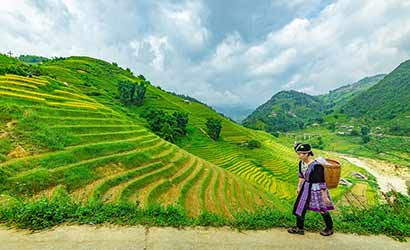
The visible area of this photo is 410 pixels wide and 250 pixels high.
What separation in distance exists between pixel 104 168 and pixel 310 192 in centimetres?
1331

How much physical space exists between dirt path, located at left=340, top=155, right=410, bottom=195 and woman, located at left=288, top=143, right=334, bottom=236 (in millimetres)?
54363

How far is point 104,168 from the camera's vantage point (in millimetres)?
15148

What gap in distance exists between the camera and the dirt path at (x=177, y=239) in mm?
4172

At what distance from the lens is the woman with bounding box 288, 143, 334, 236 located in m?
4.71

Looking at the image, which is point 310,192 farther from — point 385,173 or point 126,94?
point 385,173

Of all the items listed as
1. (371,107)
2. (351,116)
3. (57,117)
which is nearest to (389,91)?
(371,107)

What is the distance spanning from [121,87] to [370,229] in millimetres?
60239

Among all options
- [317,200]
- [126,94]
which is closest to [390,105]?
[126,94]

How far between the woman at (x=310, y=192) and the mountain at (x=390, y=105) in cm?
11688

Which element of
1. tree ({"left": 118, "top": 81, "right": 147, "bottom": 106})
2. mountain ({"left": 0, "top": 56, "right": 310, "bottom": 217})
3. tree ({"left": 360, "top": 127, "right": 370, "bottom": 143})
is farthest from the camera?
tree ({"left": 360, "top": 127, "right": 370, "bottom": 143})

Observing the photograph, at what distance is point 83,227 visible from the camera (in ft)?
15.4

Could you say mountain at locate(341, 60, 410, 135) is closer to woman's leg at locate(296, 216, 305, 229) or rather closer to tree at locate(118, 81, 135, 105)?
tree at locate(118, 81, 135, 105)

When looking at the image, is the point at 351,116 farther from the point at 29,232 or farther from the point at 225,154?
the point at 29,232

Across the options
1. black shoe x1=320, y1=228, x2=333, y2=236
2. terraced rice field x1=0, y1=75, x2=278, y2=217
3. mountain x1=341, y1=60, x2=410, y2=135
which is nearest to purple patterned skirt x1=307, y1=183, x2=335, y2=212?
black shoe x1=320, y1=228, x2=333, y2=236
